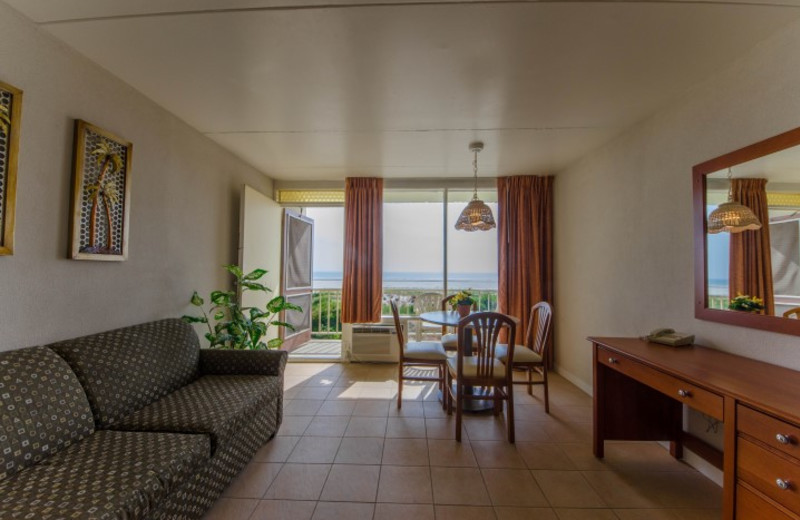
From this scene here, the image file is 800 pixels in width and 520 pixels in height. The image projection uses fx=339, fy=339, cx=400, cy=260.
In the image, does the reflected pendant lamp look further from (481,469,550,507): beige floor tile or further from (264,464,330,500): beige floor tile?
(264,464,330,500): beige floor tile

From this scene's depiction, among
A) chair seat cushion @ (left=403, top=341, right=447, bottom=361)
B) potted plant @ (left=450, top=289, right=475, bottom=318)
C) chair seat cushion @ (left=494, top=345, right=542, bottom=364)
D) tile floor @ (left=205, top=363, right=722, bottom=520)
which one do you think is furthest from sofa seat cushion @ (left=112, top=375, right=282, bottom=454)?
chair seat cushion @ (left=494, top=345, right=542, bottom=364)

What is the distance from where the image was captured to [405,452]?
230 cm

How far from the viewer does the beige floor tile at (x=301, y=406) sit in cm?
292

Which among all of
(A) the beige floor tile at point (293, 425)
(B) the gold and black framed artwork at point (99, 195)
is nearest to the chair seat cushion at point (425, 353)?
(A) the beige floor tile at point (293, 425)

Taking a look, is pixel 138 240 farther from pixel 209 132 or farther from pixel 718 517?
pixel 718 517

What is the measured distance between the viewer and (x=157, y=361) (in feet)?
6.96

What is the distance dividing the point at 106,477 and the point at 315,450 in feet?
4.11

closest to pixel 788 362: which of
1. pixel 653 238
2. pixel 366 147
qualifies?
pixel 653 238

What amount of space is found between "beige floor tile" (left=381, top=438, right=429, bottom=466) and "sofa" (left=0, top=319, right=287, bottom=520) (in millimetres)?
851

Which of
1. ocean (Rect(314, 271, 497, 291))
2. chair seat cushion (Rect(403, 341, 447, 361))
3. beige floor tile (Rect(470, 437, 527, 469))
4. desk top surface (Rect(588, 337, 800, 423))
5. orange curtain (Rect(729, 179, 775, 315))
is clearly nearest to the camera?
desk top surface (Rect(588, 337, 800, 423))

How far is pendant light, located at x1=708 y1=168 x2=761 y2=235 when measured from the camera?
179 cm

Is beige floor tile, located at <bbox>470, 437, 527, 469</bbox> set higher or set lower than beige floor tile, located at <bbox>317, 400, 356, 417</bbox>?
higher

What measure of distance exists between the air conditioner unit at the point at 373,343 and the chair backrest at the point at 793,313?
343cm

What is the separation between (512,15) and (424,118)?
113 cm
